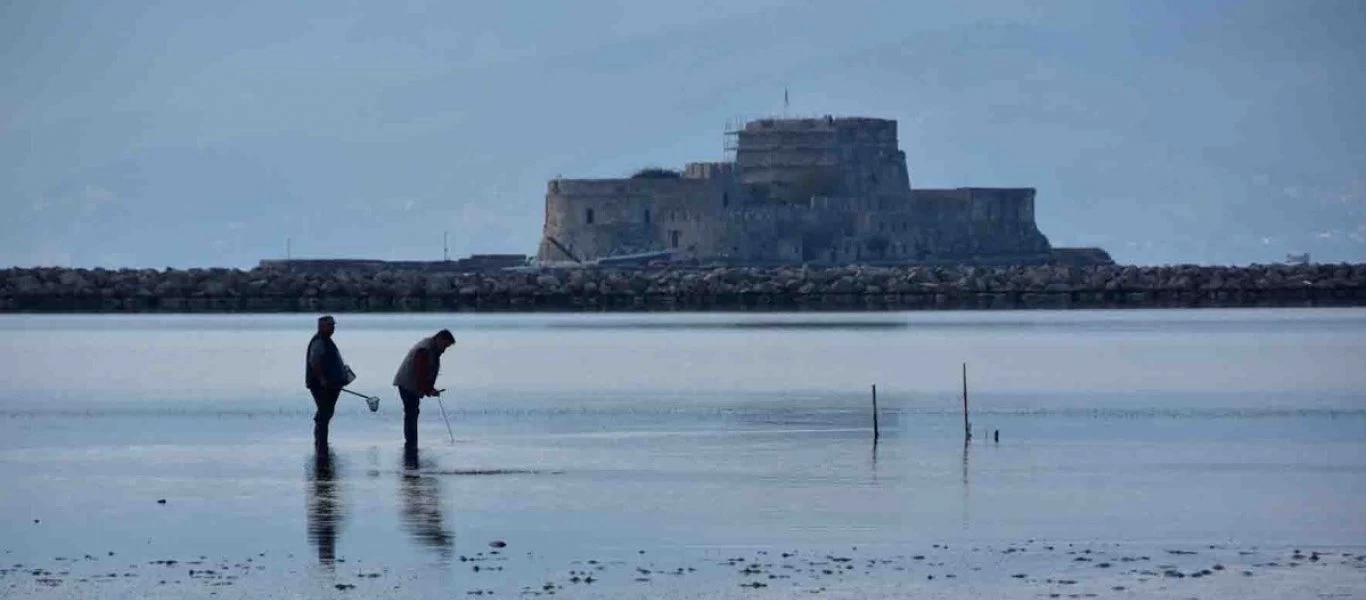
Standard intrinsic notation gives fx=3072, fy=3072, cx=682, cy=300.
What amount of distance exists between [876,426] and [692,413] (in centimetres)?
330

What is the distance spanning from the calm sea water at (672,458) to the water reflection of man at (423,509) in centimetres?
4

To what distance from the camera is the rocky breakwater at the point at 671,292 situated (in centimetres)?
6862

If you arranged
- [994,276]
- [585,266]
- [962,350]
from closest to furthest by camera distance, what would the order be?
1. [962,350]
2. [994,276]
3. [585,266]

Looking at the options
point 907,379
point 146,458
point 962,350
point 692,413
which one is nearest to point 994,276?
point 962,350

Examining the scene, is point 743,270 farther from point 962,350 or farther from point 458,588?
point 458,588

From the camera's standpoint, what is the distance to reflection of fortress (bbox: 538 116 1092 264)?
88625 millimetres

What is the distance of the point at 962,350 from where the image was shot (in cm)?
4094

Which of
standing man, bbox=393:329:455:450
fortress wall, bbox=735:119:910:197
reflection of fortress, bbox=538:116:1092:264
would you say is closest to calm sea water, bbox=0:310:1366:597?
standing man, bbox=393:329:455:450

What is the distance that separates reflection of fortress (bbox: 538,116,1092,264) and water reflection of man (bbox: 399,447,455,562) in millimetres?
69151

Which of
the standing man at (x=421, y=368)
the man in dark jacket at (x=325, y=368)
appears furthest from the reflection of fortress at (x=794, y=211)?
the standing man at (x=421, y=368)

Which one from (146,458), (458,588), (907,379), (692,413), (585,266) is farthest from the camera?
(585,266)

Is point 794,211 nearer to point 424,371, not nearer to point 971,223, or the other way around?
point 971,223

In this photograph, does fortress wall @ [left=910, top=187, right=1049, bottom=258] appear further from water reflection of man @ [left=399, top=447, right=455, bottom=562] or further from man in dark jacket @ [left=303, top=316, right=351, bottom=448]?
water reflection of man @ [left=399, top=447, right=455, bottom=562]

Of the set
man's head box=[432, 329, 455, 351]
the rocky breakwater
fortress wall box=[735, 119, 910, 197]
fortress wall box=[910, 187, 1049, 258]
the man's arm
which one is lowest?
the man's arm
